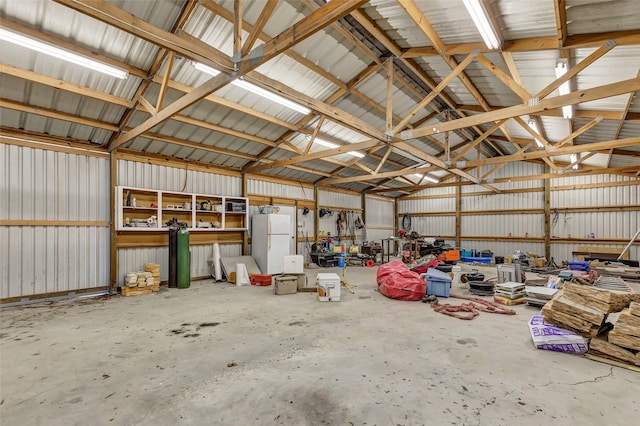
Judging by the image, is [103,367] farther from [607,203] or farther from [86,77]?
[607,203]

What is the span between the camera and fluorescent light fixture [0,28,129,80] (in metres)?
3.59

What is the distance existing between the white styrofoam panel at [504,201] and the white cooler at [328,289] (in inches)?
421

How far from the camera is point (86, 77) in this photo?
4.76 meters

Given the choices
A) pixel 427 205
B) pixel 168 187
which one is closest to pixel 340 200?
pixel 427 205

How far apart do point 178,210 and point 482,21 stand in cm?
723

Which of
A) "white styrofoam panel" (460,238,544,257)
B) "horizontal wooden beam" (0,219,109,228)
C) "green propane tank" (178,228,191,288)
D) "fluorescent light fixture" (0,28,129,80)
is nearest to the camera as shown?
"fluorescent light fixture" (0,28,129,80)

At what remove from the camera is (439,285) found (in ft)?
20.0

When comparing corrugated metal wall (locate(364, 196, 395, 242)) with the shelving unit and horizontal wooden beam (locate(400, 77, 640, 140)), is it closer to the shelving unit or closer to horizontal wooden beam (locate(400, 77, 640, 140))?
the shelving unit

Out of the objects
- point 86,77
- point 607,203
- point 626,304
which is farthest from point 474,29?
point 607,203

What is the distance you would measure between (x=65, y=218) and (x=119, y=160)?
5.37 ft

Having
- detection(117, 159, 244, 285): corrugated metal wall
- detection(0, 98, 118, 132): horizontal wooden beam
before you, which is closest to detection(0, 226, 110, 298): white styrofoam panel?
detection(117, 159, 244, 285): corrugated metal wall

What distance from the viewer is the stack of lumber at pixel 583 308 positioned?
3.43m

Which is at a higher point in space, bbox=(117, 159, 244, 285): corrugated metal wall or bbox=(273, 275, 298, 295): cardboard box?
bbox=(117, 159, 244, 285): corrugated metal wall

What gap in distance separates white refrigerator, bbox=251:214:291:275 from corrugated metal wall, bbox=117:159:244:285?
75cm
